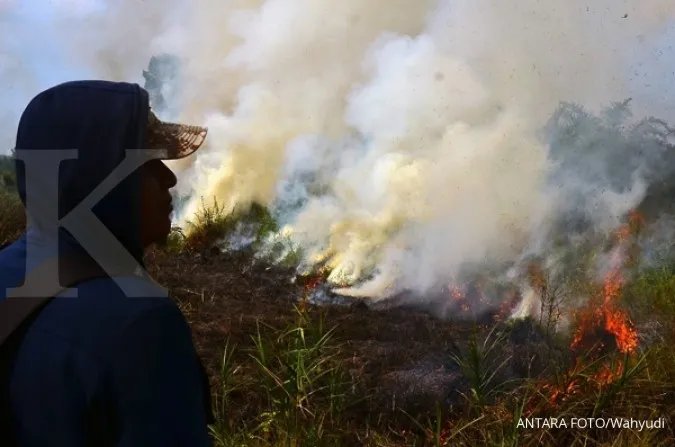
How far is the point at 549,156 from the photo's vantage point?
8.14 m

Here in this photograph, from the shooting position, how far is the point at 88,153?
131 centimetres

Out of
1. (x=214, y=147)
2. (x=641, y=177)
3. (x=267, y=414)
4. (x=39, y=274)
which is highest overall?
(x=214, y=147)

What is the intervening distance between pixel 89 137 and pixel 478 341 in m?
4.76

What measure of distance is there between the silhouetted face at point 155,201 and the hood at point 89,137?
135mm

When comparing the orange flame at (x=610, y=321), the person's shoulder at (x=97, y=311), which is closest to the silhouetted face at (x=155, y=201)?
the person's shoulder at (x=97, y=311)

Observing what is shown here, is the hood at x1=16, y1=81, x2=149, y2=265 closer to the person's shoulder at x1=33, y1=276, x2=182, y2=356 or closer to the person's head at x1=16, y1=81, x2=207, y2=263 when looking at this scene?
the person's head at x1=16, y1=81, x2=207, y2=263

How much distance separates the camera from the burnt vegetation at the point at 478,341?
397cm

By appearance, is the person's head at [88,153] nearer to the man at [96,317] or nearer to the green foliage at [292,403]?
the man at [96,317]

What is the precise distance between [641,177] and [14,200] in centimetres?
895

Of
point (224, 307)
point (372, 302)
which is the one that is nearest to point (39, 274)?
point (224, 307)

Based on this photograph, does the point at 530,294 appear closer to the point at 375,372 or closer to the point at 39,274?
the point at 375,372

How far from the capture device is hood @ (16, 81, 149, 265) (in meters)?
1.31

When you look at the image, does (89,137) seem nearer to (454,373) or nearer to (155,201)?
(155,201)

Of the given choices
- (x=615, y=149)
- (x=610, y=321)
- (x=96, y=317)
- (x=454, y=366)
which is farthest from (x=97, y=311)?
(x=615, y=149)
